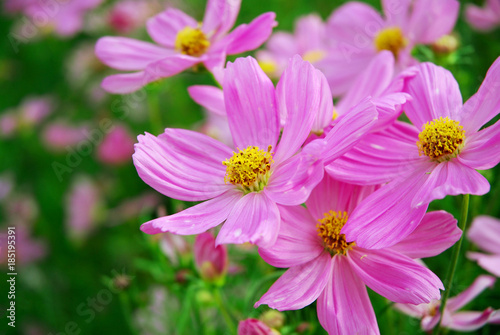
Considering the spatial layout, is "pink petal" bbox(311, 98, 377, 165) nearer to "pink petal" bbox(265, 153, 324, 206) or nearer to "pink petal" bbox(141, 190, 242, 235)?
"pink petal" bbox(265, 153, 324, 206)

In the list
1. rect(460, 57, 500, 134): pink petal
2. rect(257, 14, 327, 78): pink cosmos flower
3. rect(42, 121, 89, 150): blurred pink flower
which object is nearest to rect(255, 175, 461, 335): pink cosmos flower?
rect(460, 57, 500, 134): pink petal

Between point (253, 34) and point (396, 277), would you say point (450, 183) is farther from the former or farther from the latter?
point (253, 34)

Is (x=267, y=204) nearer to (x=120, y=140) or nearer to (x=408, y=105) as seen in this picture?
(x=408, y=105)

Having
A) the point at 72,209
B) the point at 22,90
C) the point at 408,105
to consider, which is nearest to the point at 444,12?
the point at 408,105

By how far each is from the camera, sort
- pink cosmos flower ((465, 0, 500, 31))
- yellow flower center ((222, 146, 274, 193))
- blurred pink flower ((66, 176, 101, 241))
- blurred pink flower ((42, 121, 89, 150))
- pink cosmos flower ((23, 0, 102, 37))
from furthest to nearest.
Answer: blurred pink flower ((42, 121, 89, 150)), blurred pink flower ((66, 176, 101, 241)), pink cosmos flower ((23, 0, 102, 37)), pink cosmos flower ((465, 0, 500, 31)), yellow flower center ((222, 146, 274, 193))

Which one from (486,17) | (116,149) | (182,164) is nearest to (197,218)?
(182,164)

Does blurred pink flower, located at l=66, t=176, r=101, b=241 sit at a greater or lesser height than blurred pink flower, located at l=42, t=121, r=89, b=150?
lesser

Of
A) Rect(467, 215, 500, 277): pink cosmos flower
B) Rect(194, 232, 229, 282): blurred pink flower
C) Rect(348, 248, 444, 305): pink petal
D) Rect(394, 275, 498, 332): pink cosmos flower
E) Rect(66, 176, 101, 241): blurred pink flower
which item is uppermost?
Rect(467, 215, 500, 277): pink cosmos flower

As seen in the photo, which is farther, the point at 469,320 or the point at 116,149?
the point at 116,149
